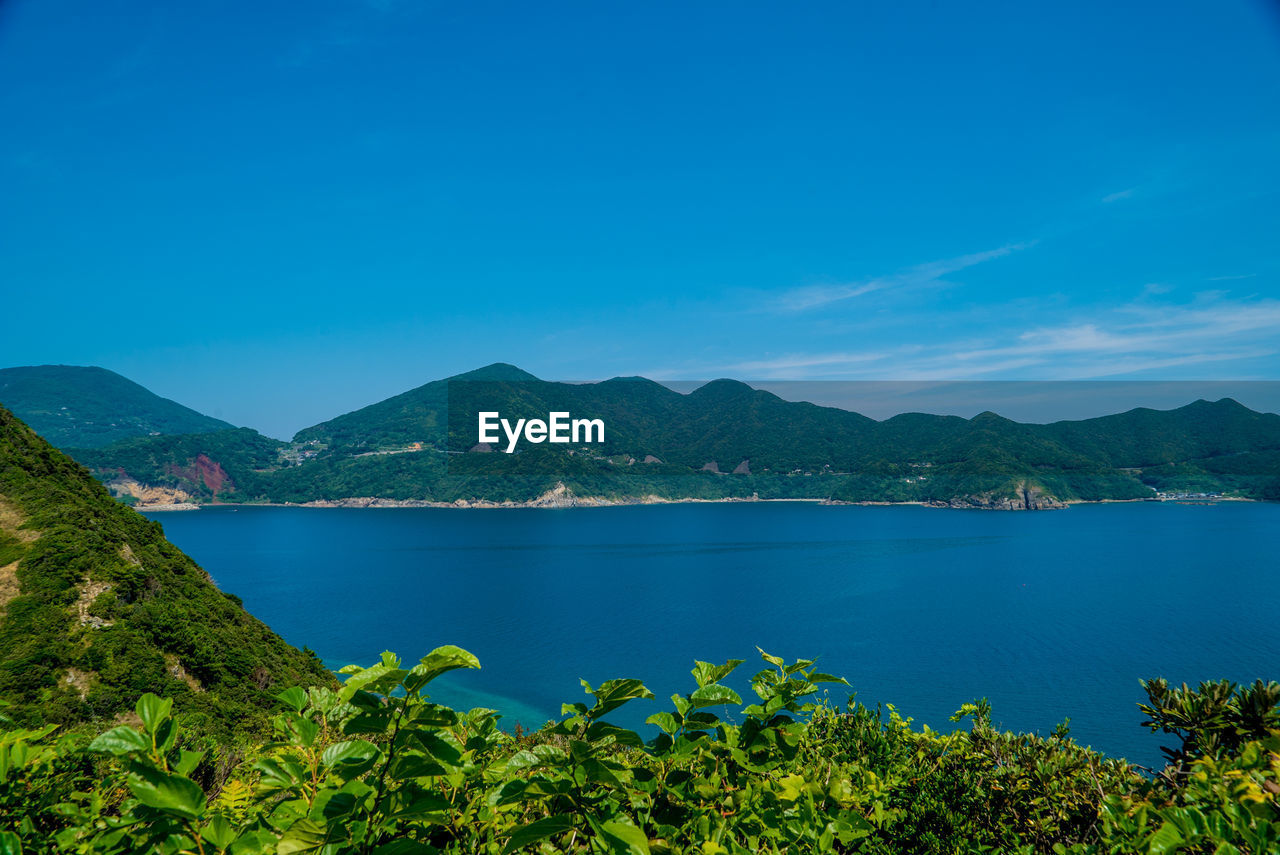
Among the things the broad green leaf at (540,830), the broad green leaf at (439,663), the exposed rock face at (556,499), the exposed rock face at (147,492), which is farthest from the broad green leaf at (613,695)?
the exposed rock face at (147,492)

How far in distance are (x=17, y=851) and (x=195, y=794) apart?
282 mm

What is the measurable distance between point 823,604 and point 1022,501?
113 meters

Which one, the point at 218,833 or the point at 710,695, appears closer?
the point at 218,833

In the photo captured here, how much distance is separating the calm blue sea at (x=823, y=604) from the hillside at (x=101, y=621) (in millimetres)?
19815

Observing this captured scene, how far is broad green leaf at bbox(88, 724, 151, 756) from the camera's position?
1.25 meters

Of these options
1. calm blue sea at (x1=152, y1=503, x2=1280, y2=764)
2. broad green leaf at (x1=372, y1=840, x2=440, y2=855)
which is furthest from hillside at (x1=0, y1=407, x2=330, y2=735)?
calm blue sea at (x1=152, y1=503, x2=1280, y2=764)

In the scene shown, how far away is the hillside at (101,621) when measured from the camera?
55.6 ft

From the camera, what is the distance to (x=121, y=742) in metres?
1.30

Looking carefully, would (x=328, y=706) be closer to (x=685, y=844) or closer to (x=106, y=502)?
(x=685, y=844)

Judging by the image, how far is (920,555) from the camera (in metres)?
99.2

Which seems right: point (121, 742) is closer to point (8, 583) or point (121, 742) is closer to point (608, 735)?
point (608, 735)

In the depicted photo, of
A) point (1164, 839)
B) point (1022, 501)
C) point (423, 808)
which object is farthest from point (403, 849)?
point (1022, 501)

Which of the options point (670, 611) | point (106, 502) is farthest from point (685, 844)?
point (670, 611)

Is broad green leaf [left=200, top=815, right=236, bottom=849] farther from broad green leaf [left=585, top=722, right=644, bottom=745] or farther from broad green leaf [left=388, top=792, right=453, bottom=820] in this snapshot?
broad green leaf [left=585, top=722, right=644, bottom=745]
